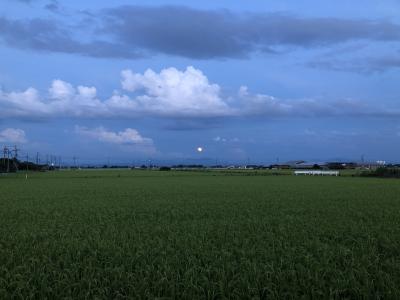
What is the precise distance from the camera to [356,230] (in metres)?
13.5

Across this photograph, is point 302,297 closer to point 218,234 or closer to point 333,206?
point 218,234

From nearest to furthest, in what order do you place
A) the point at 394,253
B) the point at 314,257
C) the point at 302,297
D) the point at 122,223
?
the point at 302,297 → the point at 314,257 → the point at 394,253 → the point at 122,223

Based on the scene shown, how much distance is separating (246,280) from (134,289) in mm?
1680

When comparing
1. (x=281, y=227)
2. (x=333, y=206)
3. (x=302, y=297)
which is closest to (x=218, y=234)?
(x=281, y=227)

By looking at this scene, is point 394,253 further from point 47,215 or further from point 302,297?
point 47,215

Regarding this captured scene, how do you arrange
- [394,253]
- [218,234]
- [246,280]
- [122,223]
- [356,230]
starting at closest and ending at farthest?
1. [246,280]
2. [394,253]
3. [218,234]
4. [356,230]
5. [122,223]

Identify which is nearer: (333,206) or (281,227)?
(281,227)

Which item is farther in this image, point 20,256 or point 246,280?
point 20,256

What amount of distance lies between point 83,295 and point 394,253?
642 centimetres

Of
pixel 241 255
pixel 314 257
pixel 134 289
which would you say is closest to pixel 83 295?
pixel 134 289

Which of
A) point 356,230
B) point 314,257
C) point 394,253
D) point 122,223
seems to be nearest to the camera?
point 314,257

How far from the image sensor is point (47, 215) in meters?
18.1

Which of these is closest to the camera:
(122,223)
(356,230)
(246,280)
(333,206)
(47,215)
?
(246,280)

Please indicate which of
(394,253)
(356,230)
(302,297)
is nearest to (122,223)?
(356,230)
